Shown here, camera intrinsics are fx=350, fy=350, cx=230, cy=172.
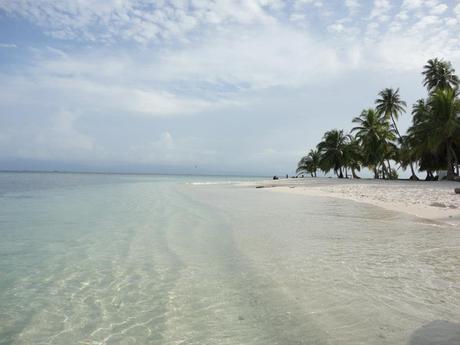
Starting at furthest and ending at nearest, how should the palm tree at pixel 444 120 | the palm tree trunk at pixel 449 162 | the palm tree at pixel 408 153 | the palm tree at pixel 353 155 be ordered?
the palm tree at pixel 353 155, the palm tree at pixel 408 153, the palm tree trunk at pixel 449 162, the palm tree at pixel 444 120

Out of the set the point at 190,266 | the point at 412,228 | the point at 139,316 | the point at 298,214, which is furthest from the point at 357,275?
the point at 298,214

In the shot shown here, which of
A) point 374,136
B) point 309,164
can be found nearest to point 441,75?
point 374,136

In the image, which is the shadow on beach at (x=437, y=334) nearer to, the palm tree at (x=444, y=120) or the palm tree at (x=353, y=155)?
the palm tree at (x=444, y=120)

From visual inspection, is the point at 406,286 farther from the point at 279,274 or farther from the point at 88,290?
the point at 88,290

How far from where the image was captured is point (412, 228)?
29.9ft

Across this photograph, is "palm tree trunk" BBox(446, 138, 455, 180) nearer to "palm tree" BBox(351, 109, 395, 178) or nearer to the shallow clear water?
"palm tree" BBox(351, 109, 395, 178)

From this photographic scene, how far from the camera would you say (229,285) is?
4844 millimetres

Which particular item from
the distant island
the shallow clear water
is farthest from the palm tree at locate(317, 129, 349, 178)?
the shallow clear water

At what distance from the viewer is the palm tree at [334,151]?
197ft

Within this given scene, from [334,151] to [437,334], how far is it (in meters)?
59.7

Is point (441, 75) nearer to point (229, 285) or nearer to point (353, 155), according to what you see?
point (353, 155)

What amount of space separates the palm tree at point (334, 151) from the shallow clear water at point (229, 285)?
52.8 meters

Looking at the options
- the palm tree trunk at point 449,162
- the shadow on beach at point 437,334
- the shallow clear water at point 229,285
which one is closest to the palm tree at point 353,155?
the palm tree trunk at point 449,162

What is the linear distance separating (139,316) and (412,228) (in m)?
7.80
